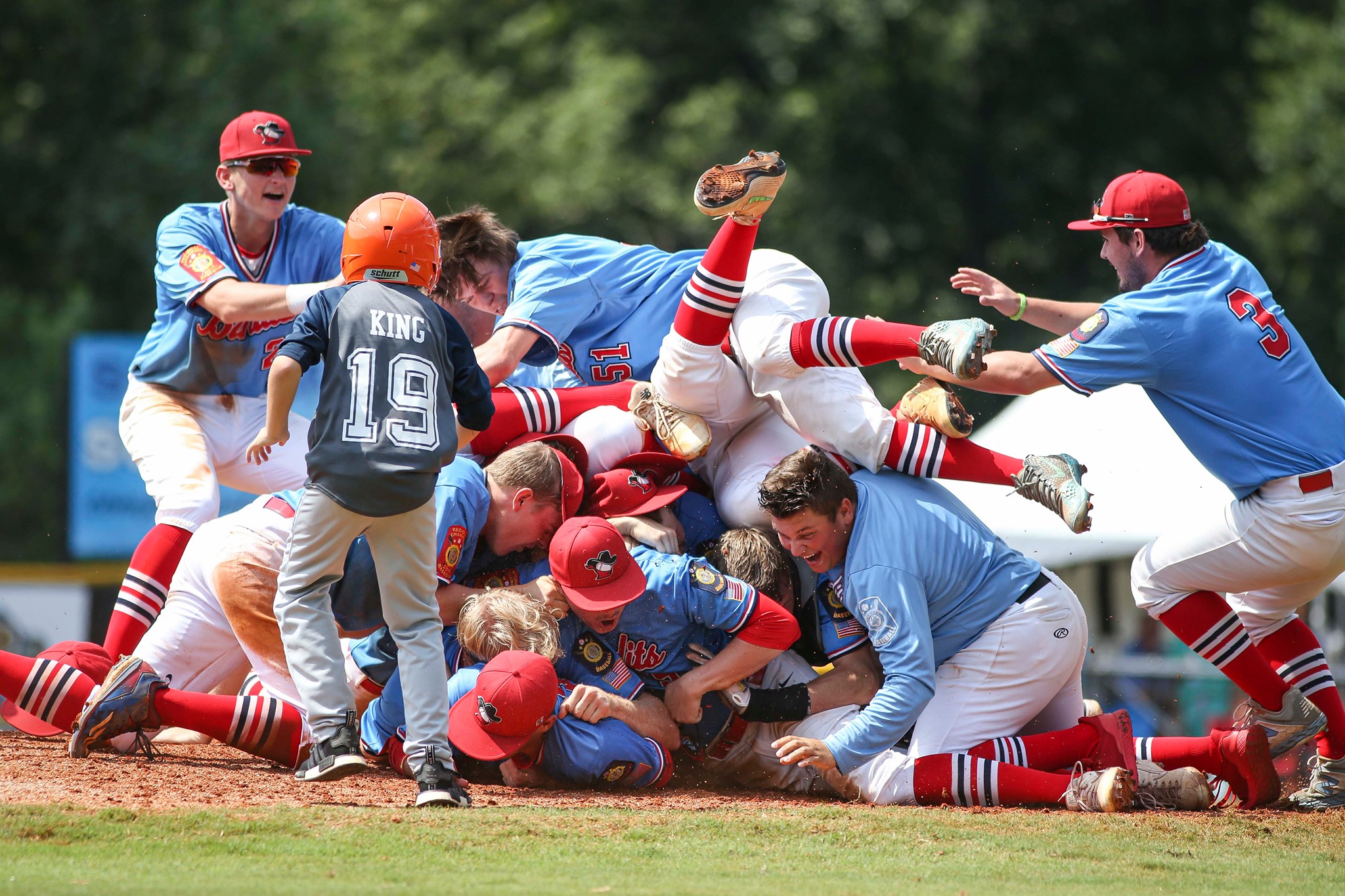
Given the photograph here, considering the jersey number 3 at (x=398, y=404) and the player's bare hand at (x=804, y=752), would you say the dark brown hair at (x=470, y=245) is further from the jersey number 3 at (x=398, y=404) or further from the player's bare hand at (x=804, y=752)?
the player's bare hand at (x=804, y=752)

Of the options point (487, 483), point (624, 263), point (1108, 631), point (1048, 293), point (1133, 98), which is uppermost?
point (1133, 98)

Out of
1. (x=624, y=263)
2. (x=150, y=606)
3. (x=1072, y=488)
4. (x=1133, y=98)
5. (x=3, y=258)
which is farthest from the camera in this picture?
(x=1133, y=98)

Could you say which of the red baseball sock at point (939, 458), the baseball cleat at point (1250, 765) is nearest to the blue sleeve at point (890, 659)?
the red baseball sock at point (939, 458)

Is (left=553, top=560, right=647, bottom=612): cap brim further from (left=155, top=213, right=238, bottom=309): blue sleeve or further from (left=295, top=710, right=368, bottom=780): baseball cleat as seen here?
(left=155, top=213, right=238, bottom=309): blue sleeve

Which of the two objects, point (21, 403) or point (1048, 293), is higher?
point (1048, 293)

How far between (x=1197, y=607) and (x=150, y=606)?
4.15 metres

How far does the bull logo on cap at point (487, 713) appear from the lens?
4.77 meters

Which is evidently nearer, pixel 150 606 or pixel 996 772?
pixel 996 772

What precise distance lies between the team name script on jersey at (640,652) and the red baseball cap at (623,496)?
0.58 meters

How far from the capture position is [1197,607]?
18.2 ft

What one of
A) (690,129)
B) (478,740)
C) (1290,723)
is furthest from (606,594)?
(690,129)

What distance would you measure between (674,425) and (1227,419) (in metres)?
2.04

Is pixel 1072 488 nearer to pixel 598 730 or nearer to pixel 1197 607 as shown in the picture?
pixel 1197 607

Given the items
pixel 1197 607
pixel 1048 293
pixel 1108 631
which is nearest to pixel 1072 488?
pixel 1197 607
